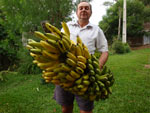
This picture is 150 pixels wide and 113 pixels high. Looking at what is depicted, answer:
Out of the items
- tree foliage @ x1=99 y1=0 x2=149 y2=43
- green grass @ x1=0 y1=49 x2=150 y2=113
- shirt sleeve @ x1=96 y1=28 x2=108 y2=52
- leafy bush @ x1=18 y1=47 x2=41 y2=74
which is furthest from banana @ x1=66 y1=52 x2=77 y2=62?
tree foliage @ x1=99 y1=0 x2=149 y2=43

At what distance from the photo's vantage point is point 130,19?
796 inches

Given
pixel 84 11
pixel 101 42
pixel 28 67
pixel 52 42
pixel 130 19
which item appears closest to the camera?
pixel 52 42

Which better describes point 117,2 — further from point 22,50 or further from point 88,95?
point 88,95

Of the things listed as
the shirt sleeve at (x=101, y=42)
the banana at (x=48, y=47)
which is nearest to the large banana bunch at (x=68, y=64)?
the banana at (x=48, y=47)

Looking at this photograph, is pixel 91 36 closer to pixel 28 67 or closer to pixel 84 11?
pixel 84 11

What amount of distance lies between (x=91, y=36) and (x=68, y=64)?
770 mm

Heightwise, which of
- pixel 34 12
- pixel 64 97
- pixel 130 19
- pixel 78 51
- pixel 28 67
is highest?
pixel 130 19

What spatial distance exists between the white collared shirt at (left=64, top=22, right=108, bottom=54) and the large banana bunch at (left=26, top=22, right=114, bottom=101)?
542 millimetres

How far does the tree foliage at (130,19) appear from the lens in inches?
797

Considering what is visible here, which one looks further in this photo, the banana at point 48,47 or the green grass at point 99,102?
the green grass at point 99,102

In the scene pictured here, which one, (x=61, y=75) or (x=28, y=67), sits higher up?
(x=61, y=75)

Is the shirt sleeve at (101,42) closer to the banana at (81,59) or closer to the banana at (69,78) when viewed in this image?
the banana at (81,59)

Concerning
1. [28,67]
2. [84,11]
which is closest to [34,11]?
[28,67]

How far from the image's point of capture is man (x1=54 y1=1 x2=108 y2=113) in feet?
6.24
